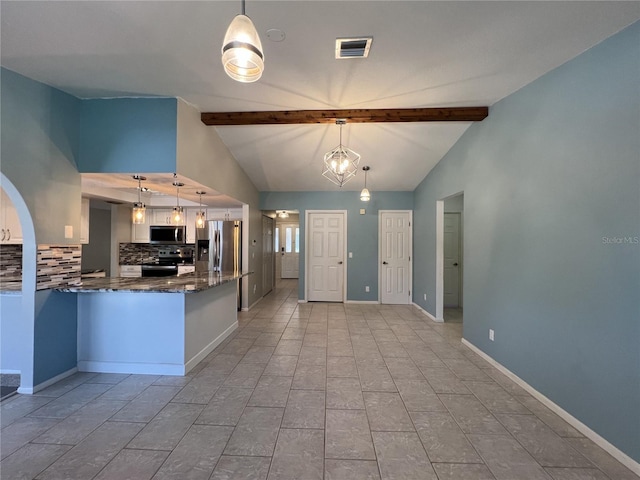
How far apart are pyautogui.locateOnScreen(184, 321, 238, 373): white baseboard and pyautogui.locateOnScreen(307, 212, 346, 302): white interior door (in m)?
2.39

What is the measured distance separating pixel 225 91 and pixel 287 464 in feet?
10.5

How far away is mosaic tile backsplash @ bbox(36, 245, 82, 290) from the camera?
104 inches

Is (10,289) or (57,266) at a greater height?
(57,266)

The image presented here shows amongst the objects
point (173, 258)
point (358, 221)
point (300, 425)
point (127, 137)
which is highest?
point (127, 137)

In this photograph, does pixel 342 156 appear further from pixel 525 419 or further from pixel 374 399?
pixel 525 419

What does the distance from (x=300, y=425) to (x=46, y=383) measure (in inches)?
96.3

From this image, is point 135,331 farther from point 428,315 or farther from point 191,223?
point 428,315

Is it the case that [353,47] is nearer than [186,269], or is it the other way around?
[353,47]

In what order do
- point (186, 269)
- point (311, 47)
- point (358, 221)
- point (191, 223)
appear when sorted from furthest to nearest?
point (358, 221) < point (191, 223) < point (186, 269) < point (311, 47)

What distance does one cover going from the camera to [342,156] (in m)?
3.34

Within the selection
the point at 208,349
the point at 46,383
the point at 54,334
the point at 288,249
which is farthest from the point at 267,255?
the point at 46,383

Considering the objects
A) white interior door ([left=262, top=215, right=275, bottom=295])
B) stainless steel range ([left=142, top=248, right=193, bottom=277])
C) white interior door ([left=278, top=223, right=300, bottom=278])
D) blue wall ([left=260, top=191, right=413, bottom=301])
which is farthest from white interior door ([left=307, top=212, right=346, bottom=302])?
white interior door ([left=278, top=223, right=300, bottom=278])

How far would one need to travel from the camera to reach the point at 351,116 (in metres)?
3.45

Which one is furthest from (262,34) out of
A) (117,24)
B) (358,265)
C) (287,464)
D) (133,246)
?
(133,246)
